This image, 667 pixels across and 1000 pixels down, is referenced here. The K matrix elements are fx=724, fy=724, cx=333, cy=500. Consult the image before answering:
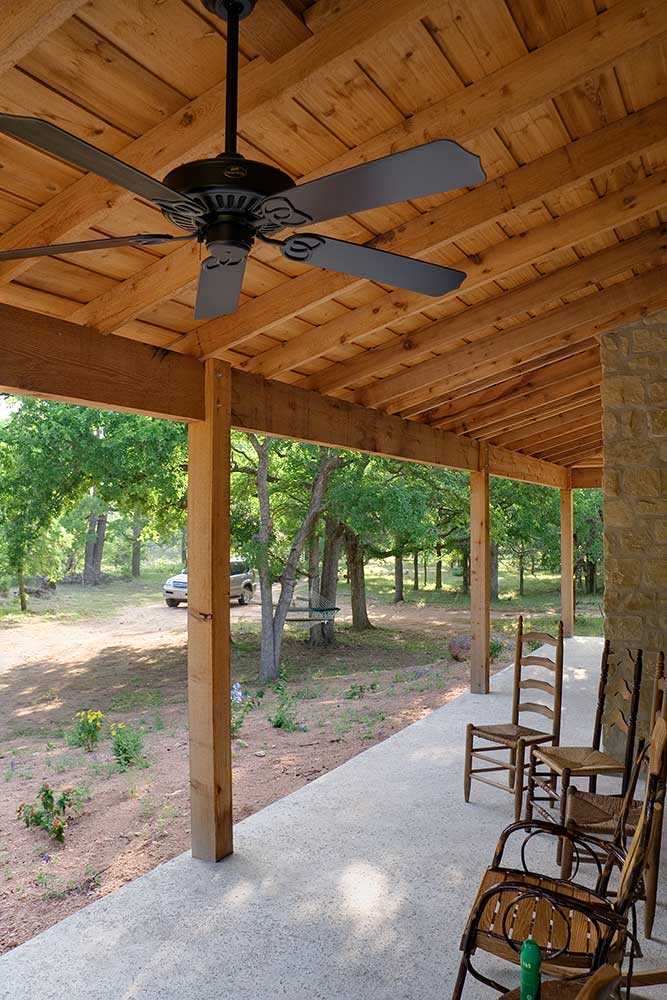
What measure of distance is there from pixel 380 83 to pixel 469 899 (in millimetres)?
3008

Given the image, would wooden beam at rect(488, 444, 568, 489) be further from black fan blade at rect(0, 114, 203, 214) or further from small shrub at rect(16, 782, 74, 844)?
black fan blade at rect(0, 114, 203, 214)

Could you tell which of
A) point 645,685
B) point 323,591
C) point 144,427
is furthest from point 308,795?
point 323,591

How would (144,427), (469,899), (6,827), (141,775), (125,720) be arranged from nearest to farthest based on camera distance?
1. (469,899)
2. (6,827)
3. (141,775)
4. (125,720)
5. (144,427)

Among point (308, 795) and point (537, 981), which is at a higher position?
point (537, 981)

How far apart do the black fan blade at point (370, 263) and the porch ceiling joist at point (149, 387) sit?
1227mm

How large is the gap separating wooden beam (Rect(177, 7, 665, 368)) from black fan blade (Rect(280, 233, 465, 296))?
548 mm

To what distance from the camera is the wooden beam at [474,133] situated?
1.94 meters

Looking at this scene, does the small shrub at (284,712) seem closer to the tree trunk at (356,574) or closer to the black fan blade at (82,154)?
the tree trunk at (356,574)

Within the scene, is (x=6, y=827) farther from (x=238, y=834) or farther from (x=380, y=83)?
(x=380, y=83)

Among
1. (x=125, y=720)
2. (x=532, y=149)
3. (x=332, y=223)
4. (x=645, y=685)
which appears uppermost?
(x=532, y=149)

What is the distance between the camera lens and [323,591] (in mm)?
12203

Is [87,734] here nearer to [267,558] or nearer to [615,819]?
[267,558]

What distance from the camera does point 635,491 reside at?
15.1 ft

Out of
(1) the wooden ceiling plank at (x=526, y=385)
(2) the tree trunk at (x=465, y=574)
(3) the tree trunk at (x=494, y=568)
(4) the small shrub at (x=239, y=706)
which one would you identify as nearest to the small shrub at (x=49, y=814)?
(4) the small shrub at (x=239, y=706)
